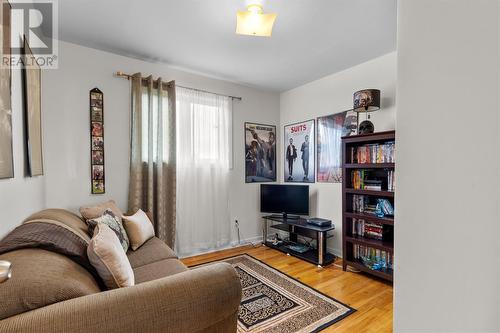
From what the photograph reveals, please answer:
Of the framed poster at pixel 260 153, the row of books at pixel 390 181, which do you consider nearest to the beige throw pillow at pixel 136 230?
the framed poster at pixel 260 153

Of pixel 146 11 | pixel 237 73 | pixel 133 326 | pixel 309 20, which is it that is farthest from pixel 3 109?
pixel 237 73

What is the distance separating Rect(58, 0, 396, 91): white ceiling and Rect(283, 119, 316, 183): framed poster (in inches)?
34.6

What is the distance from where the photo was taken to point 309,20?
2.07m

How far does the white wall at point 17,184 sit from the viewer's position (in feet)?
4.04

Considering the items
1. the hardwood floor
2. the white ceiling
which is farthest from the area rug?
the white ceiling

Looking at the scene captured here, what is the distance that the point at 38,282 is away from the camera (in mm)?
824

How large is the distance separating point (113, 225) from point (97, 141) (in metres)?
1.12

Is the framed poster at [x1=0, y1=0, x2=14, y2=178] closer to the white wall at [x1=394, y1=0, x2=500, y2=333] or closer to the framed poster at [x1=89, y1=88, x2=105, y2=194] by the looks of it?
the framed poster at [x1=89, y1=88, x2=105, y2=194]

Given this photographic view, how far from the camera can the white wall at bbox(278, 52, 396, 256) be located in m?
2.67

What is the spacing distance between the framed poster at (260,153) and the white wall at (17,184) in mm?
2572

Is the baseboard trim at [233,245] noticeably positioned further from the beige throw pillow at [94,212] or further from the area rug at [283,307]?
the beige throw pillow at [94,212]

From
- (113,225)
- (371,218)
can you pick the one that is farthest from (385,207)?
(113,225)

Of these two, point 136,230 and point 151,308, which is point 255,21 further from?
point 136,230

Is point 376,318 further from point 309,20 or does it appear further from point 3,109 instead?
point 3,109
